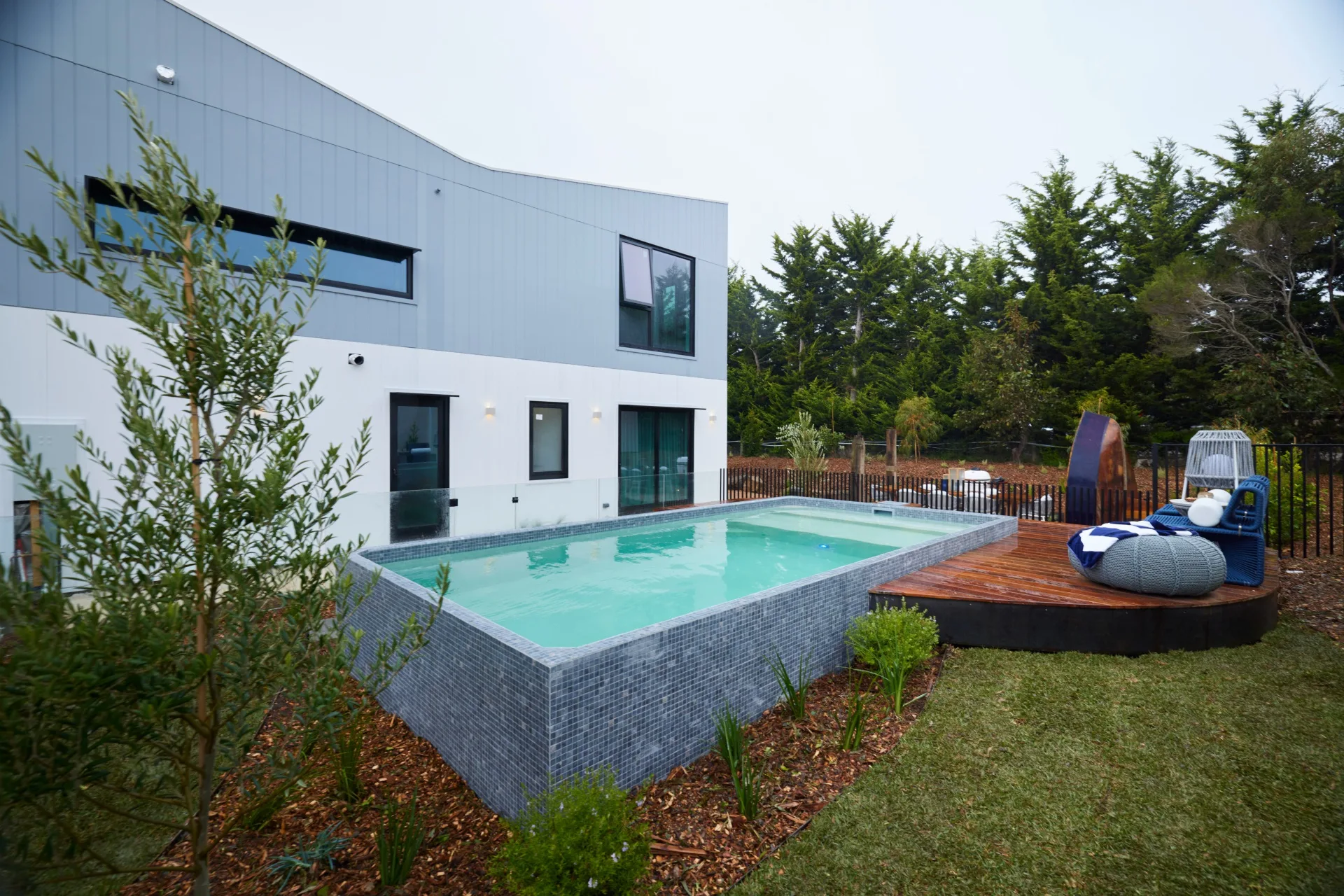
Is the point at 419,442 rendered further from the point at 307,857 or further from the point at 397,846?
the point at 397,846

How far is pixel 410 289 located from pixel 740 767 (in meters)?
7.90

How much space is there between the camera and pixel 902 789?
2914 mm

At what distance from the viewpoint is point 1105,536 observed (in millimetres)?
4859

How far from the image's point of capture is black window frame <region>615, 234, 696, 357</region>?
1112cm

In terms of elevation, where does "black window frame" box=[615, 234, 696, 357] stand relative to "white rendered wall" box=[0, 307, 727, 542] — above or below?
above

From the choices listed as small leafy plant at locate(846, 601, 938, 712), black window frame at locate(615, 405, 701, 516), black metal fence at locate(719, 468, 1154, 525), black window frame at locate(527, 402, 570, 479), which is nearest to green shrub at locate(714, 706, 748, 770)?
small leafy plant at locate(846, 601, 938, 712)

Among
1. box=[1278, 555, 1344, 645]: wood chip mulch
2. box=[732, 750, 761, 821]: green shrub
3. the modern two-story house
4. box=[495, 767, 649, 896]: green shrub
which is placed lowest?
box=[732, 750, 761, 821]: green shrub

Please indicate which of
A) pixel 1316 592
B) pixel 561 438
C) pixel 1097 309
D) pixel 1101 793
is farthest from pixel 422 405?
pixel 1097 309

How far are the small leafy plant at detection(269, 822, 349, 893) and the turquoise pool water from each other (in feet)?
4.49

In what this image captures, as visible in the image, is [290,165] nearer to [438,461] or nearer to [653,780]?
[438,461]

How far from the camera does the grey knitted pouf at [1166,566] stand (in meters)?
4.41

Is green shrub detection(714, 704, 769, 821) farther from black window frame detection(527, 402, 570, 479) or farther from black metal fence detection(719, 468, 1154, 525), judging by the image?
black metal fence detection(719, 468, 1154, 525)

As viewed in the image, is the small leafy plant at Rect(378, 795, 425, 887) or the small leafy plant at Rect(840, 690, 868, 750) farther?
the small leafy plant at Rect(840, 690, 868, 750)

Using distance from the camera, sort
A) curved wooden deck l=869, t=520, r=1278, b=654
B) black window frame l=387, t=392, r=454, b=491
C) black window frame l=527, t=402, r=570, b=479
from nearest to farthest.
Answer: curved wooden deck l=869, t=520, r=1278, b=654, black window frame l=387, t=392, r=454, b=491, black window frame l=527, t=402, r=570, b=479
